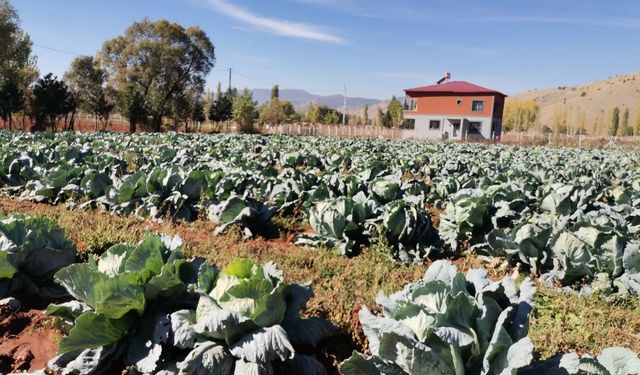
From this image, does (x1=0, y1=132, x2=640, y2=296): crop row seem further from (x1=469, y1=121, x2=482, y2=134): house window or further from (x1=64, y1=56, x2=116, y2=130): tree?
(x1=469, y1=121, x2=482, y2=134): house window

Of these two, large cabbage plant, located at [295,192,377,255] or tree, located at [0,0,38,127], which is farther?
tree, located at [0,0,38,127]

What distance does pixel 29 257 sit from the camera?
13.3 feet

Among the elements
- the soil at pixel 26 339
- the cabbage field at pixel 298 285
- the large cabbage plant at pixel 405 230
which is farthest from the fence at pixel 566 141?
the soil at pixel 26 339

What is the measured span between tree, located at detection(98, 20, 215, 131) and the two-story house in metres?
26.2

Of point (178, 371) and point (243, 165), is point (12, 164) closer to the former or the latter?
point (243, 165)

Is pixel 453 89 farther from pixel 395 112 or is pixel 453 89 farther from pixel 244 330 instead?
pixel 244 330

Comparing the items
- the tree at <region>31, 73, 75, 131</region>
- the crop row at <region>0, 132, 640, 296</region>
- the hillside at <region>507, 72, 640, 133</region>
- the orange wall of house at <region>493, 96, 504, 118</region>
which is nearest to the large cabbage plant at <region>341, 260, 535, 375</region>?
the crop row at <region>0, 132, 640, 296</region>

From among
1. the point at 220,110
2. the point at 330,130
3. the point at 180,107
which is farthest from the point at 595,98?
the point at 180,107

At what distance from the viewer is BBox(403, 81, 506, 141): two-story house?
2164 inches

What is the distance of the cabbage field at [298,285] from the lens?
253 cm

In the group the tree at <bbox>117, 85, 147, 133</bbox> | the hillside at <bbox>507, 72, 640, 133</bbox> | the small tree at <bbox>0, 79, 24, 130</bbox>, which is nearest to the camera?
the small tree at <bbox>0, 79, 24, 130</bbox>

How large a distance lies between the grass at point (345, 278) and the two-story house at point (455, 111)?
50.0m

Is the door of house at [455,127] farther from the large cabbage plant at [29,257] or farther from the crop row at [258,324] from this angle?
the crop row at [258,324]

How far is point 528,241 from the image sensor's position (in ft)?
16.8
